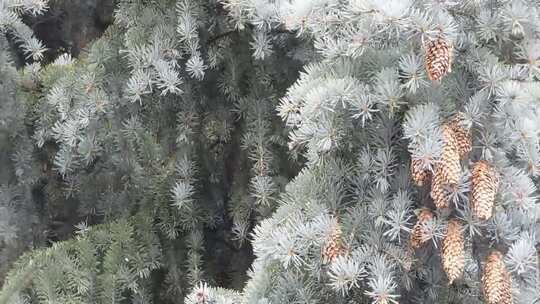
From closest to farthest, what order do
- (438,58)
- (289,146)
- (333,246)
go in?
(438,58) → (333,246) → (289,146)

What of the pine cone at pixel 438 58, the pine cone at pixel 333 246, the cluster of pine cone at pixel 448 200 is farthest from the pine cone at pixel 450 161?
the pine cone at pixel 333 246

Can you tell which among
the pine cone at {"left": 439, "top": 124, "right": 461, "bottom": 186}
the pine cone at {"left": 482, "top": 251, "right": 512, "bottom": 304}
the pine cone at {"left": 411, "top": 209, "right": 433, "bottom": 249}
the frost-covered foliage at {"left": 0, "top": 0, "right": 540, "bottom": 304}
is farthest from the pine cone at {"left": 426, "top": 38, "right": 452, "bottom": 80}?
the pine cone at {"left": 482, "top": 251, "right": 512, "bottom": 304}

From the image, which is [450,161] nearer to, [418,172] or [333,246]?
[418,172]

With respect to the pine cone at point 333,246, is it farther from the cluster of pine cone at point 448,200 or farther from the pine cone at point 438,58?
the pine cone at point 438,58

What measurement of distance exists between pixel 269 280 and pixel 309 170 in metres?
0.27

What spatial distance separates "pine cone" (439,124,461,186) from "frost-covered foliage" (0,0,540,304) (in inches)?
0.6

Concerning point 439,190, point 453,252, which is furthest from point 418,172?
point 453,252

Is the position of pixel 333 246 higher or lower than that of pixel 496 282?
higher

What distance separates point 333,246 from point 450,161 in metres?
0.29

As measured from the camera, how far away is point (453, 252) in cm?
132

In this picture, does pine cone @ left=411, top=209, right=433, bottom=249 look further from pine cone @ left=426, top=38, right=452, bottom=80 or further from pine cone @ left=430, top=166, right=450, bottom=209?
pine cone @ left=426, top=38, right=452, bottom=80

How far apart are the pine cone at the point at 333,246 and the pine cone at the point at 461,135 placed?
0.96ft

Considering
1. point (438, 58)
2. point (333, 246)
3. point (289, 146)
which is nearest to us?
point (438, 58)

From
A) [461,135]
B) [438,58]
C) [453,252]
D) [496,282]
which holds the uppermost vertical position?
[438,58]
